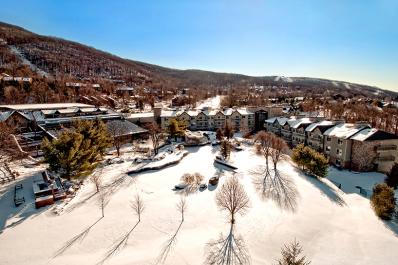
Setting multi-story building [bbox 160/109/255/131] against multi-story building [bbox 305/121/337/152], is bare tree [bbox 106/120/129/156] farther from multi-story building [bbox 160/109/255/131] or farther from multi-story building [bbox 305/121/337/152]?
multi-story building [bbox 305/121/337/152]

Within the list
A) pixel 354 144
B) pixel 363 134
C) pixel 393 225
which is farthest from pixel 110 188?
pixel 363 134

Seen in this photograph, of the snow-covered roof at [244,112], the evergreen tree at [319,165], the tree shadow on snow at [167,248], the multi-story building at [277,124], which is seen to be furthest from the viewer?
the snow-covered roof at [244,112]

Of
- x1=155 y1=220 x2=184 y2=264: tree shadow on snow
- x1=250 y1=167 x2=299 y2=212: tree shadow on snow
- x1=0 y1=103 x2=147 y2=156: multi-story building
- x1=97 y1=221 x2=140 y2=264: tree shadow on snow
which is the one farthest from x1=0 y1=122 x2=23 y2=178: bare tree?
x1=250 y1=167 x2=299 y2=212: tree shadow on snow

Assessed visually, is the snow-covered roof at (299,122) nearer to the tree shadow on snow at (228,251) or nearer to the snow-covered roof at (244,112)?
the snow-covered roof at (244,112)

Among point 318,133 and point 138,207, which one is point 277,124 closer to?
point 318,133

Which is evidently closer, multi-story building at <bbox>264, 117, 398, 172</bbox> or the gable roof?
multi-story building at <bbox>264, 117, 398, 172</bbox>

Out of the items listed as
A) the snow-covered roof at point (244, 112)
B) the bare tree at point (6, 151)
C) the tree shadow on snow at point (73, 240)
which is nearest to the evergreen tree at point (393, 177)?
the tree shadow on snow at point (73, 240)
